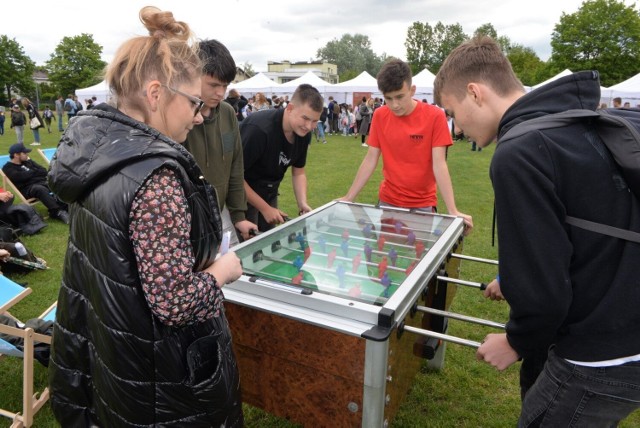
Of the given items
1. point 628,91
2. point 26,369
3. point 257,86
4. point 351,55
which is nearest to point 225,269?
point 26,369

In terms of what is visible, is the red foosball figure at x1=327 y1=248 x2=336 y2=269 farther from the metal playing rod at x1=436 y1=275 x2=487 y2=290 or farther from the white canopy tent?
the white canopy tent

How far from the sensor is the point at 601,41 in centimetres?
3459

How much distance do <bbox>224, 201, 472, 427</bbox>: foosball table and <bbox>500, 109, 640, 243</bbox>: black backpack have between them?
69cm

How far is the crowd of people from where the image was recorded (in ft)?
3.57

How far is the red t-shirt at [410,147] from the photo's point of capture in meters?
3.13

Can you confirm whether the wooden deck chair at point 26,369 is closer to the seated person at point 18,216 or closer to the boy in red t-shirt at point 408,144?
the boy in red t-shirt at point 408,144

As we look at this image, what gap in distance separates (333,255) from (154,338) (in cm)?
127

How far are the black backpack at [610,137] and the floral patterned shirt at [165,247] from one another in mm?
888

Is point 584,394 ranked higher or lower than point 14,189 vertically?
higher

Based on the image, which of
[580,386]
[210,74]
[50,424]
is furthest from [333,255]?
[50,424]

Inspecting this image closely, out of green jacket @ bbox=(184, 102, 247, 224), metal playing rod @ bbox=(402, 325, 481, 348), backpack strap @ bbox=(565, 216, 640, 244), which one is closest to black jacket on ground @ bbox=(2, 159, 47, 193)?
green jacket @ bbox=(184, 102, 247, 224)

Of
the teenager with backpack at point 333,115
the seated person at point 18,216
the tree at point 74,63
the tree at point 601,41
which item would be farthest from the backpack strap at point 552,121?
the tree at point 74,63

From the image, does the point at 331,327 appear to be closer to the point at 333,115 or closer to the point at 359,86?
the point at 333,115

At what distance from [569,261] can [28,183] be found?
7.24 meters
